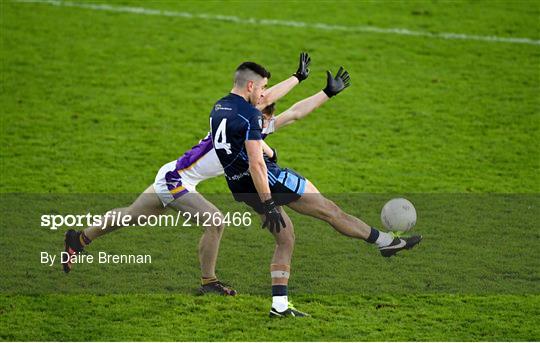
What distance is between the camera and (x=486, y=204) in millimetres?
13844

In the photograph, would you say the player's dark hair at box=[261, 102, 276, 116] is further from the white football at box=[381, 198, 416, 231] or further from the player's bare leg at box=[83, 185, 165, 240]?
the white football at box=[381, 198, 416, 231]

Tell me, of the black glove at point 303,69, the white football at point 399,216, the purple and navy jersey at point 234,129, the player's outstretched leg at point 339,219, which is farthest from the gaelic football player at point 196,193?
the white football at point 399,216

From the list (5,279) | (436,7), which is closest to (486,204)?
Answer: (5,279)

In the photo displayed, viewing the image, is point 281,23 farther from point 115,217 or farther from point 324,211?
point 324,211

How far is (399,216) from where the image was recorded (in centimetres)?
1077

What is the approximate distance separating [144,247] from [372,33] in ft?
29.0

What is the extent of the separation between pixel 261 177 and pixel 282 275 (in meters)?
1.12

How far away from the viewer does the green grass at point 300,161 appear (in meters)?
10.2

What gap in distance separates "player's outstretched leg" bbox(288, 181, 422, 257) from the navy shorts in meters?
0.08

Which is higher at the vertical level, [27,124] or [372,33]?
[372,33]

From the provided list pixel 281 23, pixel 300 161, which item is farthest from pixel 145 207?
pixel 281 23

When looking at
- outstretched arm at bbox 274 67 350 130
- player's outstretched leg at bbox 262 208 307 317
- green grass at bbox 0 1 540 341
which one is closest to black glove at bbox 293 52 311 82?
outstretched arm at bbox 274 67 350 130

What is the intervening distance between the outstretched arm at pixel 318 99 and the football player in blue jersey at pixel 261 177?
0.02 metres

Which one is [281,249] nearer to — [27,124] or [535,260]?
[535,260]
